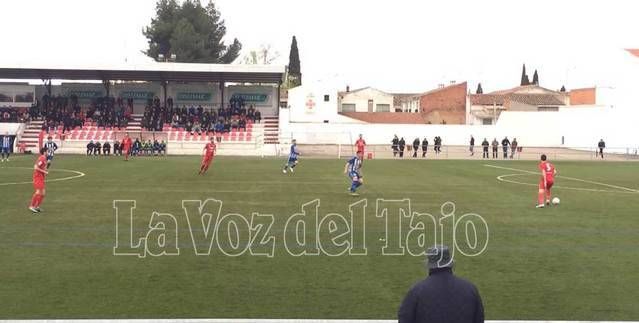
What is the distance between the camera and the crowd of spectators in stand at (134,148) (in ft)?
182

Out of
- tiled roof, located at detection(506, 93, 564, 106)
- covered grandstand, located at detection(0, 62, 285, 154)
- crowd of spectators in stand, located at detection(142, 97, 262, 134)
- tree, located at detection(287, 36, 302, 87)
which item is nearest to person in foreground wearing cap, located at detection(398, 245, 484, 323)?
covered grandstand, located at detection(0, 62, 285, 154)

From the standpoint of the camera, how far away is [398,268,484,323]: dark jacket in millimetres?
5562

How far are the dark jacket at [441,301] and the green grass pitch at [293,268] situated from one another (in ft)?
13.2

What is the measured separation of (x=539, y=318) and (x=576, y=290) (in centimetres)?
190

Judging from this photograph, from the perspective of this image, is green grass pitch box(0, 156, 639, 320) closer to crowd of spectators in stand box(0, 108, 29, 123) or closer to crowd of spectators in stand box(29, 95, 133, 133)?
crowd of spectators in stand box(29, 95, 133, 133)

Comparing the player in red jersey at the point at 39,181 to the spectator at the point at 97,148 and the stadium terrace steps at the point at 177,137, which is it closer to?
the spectator at the point at 97,148

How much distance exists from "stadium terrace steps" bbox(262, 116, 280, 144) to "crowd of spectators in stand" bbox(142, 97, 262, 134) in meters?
0.89

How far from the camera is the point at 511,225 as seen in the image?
18.3m

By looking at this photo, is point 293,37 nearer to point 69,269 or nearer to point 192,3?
point 192,3

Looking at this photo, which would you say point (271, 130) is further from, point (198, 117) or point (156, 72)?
point (156, 72)

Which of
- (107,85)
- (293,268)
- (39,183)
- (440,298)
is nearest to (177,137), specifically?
(107,85)

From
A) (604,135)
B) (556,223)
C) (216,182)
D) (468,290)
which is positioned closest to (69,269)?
(468,290)

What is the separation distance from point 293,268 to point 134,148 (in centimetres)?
4516

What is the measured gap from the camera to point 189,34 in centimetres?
9500
